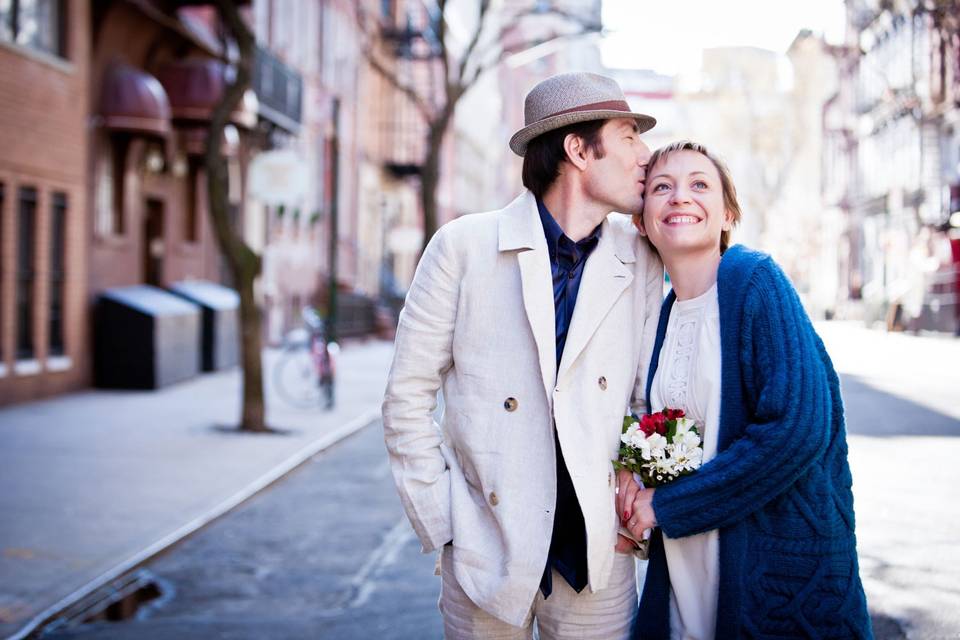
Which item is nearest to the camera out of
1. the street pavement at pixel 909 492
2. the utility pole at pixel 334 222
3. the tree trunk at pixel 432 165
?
the street pavement at pixel 909 492

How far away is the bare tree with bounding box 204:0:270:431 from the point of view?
43.9 ft

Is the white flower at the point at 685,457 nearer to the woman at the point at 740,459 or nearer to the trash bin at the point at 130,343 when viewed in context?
the woman at the point at 740,459

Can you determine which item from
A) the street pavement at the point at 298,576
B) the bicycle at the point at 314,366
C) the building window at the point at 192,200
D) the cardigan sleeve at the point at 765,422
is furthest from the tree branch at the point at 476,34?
the cardigan sleeve at the point at 765,422

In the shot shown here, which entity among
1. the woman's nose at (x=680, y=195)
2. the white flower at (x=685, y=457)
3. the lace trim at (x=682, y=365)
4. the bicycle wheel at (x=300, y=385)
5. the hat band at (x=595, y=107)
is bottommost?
the bicycle wheel at (x=300, y=385)

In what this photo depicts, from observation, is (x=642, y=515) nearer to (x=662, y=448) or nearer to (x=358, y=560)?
(x=662, y=448)

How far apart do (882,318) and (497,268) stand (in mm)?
40692

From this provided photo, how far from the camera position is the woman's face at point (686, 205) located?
3.13 metres

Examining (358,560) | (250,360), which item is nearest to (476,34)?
(250,360)

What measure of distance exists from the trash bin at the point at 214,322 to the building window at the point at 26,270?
4.86 metres

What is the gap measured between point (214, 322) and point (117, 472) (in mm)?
11753

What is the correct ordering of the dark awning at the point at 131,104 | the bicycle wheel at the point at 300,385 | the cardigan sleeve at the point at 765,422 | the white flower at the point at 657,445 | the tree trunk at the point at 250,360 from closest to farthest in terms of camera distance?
the cardigan sleeve at the point at 765,422, the white flower at the point at 657,445, the tree trunk at the point at 250,360, the bicycle wheel at the point at 300,385, the dark awning at the point at 131,104

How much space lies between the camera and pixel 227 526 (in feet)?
27.9

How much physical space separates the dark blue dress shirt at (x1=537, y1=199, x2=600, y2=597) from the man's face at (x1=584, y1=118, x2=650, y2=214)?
0.13 metres

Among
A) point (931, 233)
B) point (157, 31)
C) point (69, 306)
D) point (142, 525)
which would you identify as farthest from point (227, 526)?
point (931, 233)
